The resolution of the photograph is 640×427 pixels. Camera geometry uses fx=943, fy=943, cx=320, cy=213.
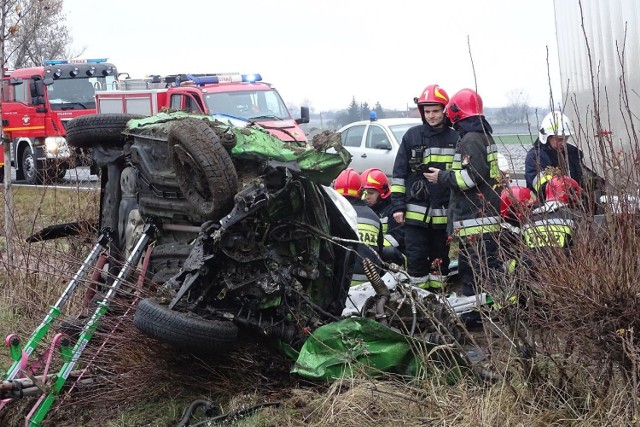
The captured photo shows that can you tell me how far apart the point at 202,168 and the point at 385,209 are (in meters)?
3.69

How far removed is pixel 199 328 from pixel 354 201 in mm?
2837

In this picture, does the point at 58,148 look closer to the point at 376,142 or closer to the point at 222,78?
the point at 376,142

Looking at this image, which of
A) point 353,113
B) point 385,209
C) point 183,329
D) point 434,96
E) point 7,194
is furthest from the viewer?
point 353,113

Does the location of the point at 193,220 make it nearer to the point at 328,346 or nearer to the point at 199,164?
the point at 199,164

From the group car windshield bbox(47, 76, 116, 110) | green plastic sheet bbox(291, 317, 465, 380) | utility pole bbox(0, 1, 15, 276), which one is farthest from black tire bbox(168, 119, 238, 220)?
car windshield bbox(47, 76, 116, 110)

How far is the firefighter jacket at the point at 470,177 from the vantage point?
21.4 feet

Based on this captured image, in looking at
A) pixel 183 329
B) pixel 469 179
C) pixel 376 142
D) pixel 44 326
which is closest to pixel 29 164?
pixel 376 142

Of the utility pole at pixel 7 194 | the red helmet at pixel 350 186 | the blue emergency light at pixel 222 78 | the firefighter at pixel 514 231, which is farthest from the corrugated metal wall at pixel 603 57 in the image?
the blue emergency light at pixel 222 78

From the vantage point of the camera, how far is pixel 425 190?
7.17m

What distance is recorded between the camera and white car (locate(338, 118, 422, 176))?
15.3 m

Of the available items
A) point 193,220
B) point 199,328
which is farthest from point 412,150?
point 199,328

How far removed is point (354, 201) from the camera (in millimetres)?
7238

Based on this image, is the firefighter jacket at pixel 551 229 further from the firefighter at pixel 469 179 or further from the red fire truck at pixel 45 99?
the red fire truck at pixel 45 99

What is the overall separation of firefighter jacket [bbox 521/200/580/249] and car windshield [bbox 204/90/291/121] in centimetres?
1220
